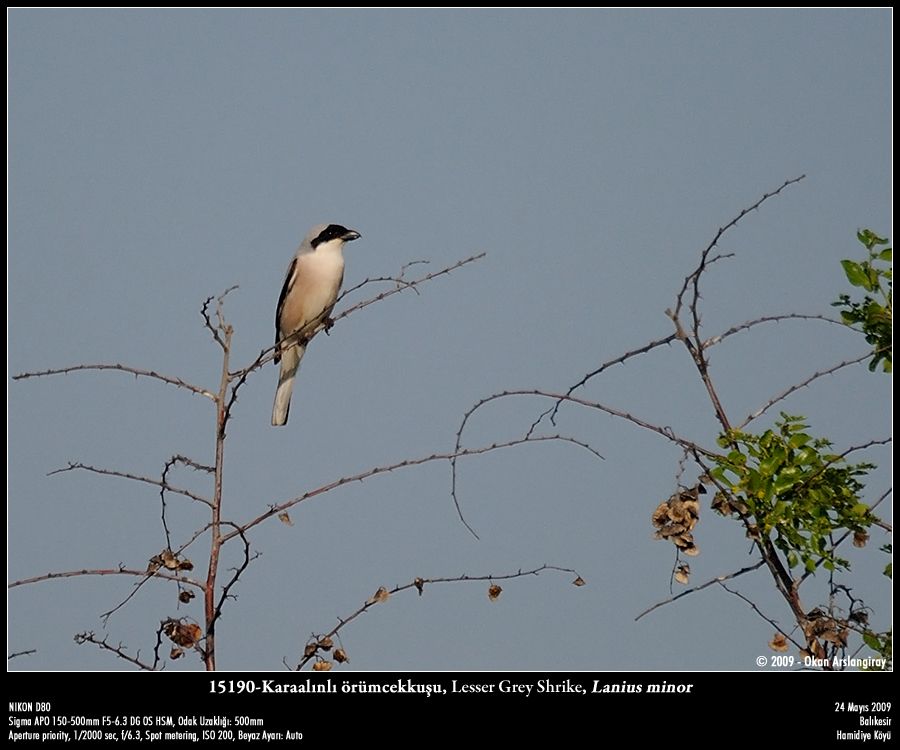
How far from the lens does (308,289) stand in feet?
28.7

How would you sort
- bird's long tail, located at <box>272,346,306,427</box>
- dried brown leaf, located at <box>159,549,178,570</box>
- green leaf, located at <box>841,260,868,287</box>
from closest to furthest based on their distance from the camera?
dried brown leaf, located at <box>159,549,178,570</box> → green leaf, located at <box>841,260,868,287</box> → bird's long tail, located at <box>272,346,306,427</box>

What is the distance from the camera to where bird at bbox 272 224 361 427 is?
8703mm

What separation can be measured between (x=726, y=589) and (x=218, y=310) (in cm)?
191

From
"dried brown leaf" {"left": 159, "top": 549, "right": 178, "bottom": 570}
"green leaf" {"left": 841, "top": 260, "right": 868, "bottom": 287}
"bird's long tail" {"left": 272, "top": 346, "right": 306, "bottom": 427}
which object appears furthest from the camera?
"bird's long tail" {"left": 272, "top": 346, "right": 306, "bottom": 427}

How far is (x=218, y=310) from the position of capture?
393cm

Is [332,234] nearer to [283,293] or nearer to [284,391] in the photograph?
[283,293]

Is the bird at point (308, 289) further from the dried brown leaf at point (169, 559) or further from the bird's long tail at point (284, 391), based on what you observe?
the dried brown leaf at point (169, 559)

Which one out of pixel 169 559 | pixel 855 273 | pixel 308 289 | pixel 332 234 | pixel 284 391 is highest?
pixel 332 234

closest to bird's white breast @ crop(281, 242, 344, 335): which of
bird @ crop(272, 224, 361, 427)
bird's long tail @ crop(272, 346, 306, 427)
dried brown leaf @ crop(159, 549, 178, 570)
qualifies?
bird @ crop(272, 224, 361, 427)

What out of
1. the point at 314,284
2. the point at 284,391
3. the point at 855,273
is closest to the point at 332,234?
the point at 314,284

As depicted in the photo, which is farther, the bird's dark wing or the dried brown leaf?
the bird's dark wing

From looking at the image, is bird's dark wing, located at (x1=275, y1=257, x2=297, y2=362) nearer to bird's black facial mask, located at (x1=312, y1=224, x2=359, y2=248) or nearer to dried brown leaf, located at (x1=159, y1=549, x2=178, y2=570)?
bird's black facial mask, located at (x1=312, y1=224, x2=359, y2=248)
